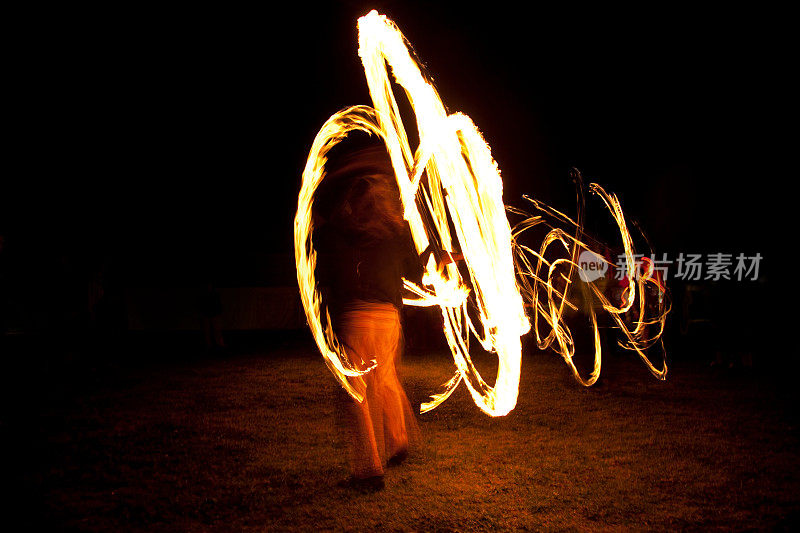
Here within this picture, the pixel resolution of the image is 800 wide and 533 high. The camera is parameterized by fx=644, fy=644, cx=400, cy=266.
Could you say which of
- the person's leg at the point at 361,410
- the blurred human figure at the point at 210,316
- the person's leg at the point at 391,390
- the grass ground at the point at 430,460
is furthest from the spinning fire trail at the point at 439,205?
the blurred human figure at the point at 210,316

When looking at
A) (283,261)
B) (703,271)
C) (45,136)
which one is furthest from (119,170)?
(703,271)

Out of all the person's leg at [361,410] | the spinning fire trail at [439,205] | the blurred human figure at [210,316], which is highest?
the spinning fire trail at [439,205]

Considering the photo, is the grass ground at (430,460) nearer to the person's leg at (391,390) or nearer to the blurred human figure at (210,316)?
the person's leg at (391,390)

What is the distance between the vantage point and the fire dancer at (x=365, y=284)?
459cm

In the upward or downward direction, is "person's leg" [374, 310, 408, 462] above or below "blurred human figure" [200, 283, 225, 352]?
above

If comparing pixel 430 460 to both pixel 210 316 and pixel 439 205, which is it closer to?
pixel 439 205

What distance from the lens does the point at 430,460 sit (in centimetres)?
516

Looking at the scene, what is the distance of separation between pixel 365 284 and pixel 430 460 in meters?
1.59

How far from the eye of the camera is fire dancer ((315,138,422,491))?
4.59 metres

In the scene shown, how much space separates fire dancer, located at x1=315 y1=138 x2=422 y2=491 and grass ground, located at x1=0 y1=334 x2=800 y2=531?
1.26 feet

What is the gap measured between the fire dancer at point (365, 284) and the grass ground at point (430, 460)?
38 cm

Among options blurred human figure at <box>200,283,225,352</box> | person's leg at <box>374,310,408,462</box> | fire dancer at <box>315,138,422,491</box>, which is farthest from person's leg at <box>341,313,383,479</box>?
blurred human figure at <box>200,283,225,352</box>

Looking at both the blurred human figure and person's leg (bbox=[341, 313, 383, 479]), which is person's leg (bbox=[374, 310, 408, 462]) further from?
the blurred human figure

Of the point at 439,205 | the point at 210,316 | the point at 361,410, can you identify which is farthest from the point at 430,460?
the point at 210,316
